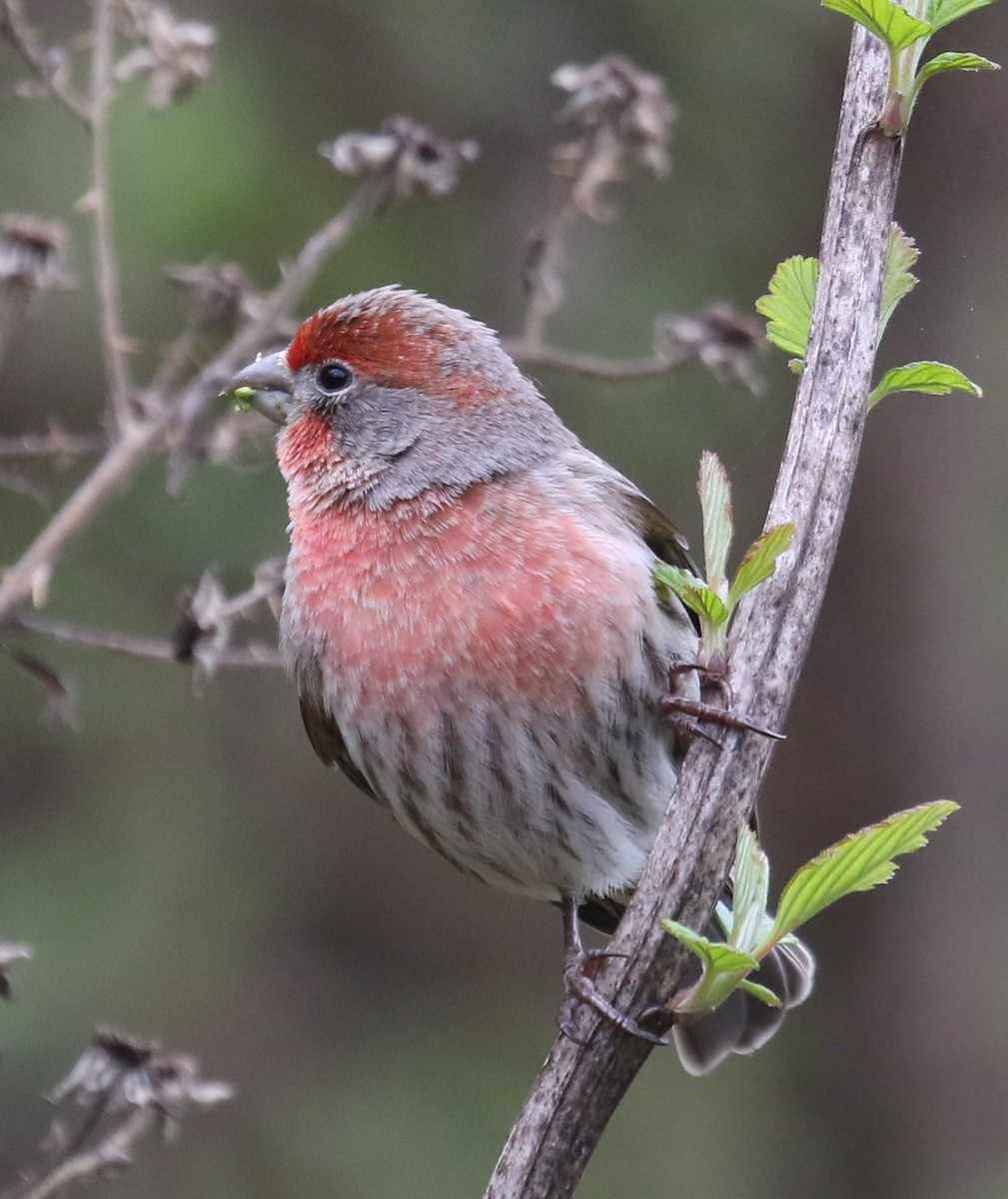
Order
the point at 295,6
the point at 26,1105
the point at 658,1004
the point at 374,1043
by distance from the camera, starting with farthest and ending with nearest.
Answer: the point at 374,1043, the point at 295,6, the point at 26,1105, the point at 658,1004

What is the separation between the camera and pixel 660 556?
4484mm

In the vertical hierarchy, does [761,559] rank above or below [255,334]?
below

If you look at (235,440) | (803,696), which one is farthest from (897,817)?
(803,696)

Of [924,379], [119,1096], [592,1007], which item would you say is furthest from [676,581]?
[119,1096]

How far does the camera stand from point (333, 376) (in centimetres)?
476

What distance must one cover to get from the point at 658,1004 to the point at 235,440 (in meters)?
1.86

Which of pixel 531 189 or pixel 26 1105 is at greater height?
pixel 531 189

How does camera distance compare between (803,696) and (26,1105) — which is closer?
(26,1105)

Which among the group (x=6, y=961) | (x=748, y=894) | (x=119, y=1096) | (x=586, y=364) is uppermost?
(x=586, y=364)

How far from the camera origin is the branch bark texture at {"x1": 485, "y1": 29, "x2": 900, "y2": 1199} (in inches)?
120

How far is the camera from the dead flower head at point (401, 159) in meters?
4.39

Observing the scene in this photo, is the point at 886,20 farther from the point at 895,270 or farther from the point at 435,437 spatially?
the point at 435,437

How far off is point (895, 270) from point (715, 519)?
53cm

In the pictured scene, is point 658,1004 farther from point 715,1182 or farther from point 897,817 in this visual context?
point 715,1182
